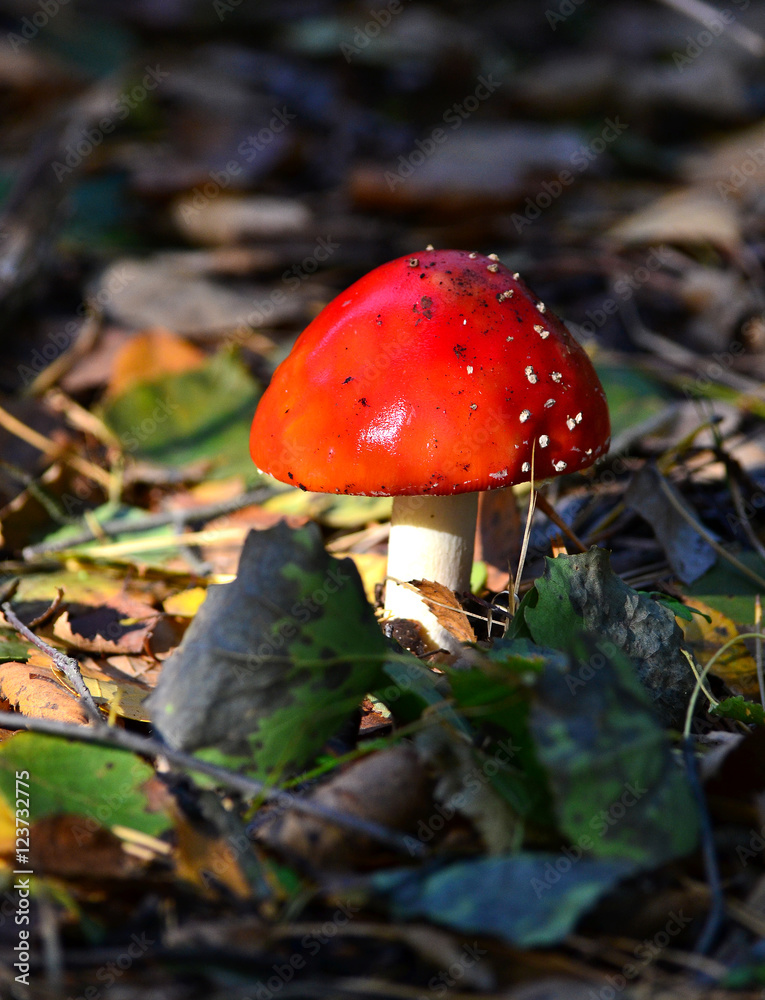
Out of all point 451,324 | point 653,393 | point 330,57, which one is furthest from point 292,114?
point 451,324

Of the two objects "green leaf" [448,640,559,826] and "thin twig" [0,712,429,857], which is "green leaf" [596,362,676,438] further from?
"thin twig" [0,712,429,857]

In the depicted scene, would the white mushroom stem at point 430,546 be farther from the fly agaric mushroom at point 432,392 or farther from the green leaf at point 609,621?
the green leaf at point 609,621

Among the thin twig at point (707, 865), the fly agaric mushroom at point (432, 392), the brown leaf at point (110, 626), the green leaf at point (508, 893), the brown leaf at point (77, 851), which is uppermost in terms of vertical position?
the fly agaric mushroom at point (432, 392)

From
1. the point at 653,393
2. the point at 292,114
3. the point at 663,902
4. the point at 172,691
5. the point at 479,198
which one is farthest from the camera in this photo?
the point at 292,114

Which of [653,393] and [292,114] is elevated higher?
[292,114]

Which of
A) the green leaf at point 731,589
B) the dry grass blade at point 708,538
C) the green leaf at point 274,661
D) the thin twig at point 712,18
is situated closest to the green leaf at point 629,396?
the dry grass blade at point 708,538

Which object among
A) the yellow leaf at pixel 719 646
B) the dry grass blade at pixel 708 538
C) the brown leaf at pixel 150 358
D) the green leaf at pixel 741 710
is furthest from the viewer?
the brown leaf at pixel 150 358

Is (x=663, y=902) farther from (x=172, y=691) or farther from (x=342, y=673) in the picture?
(x=172, y=691)

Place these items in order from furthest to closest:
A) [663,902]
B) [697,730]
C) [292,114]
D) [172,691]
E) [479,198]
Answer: [292,114] → [479,198] → [697,730] → [172,691] → [663,902]
